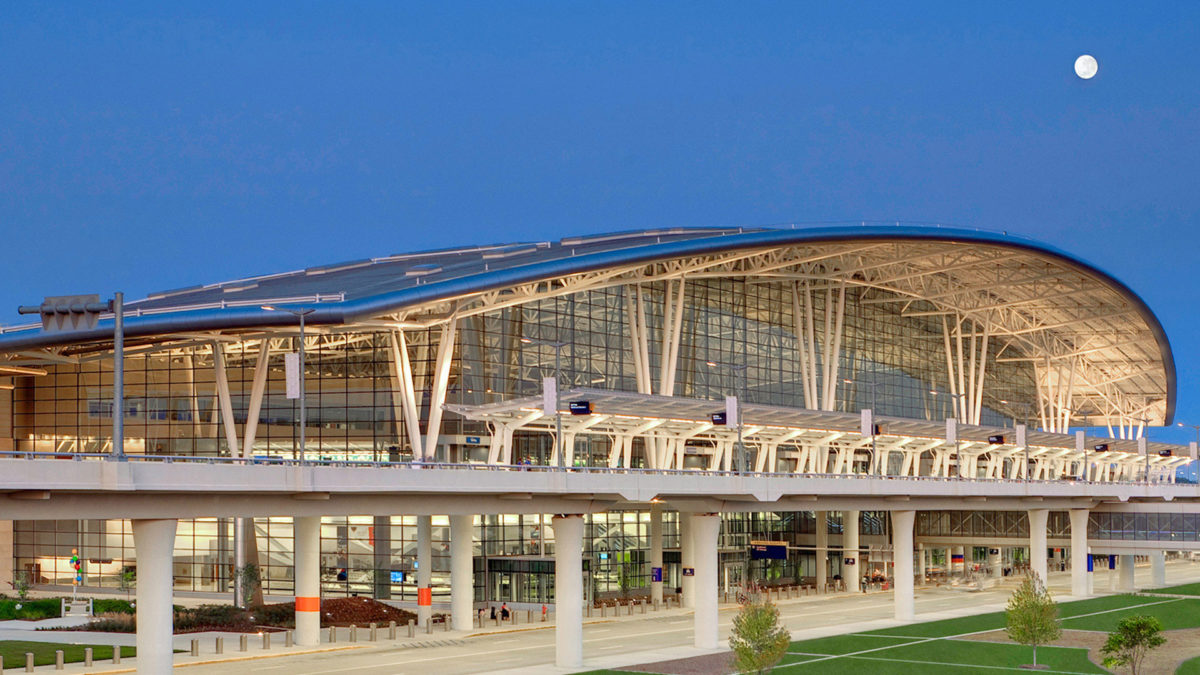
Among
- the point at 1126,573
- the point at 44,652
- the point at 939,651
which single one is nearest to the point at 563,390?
the point at 939,651

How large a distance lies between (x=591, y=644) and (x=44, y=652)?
22415 mm

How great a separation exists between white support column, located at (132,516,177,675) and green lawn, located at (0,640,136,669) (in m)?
16.8

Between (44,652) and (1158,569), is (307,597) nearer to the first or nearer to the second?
(44,652)

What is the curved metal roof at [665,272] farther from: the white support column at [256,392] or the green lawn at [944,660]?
the green lawn at [944,660]

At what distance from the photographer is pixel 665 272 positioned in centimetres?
7969

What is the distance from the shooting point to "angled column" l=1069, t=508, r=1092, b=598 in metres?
87.1

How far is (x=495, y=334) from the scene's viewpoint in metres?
79.1

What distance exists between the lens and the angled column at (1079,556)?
286 ft

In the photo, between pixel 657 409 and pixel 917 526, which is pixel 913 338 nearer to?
pixel 917 526

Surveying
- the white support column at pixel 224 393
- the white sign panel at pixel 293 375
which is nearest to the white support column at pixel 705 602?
the white sign panel at pixel 293 375

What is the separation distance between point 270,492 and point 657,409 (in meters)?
24.7

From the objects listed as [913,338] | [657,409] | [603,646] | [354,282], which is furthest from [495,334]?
[913,338]

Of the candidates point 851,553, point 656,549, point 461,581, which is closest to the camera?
point 461,581

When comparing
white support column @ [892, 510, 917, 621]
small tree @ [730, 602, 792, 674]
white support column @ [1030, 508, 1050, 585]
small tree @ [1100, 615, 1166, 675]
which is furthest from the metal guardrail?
small tree @ [1100, 615, 1166, 675]
